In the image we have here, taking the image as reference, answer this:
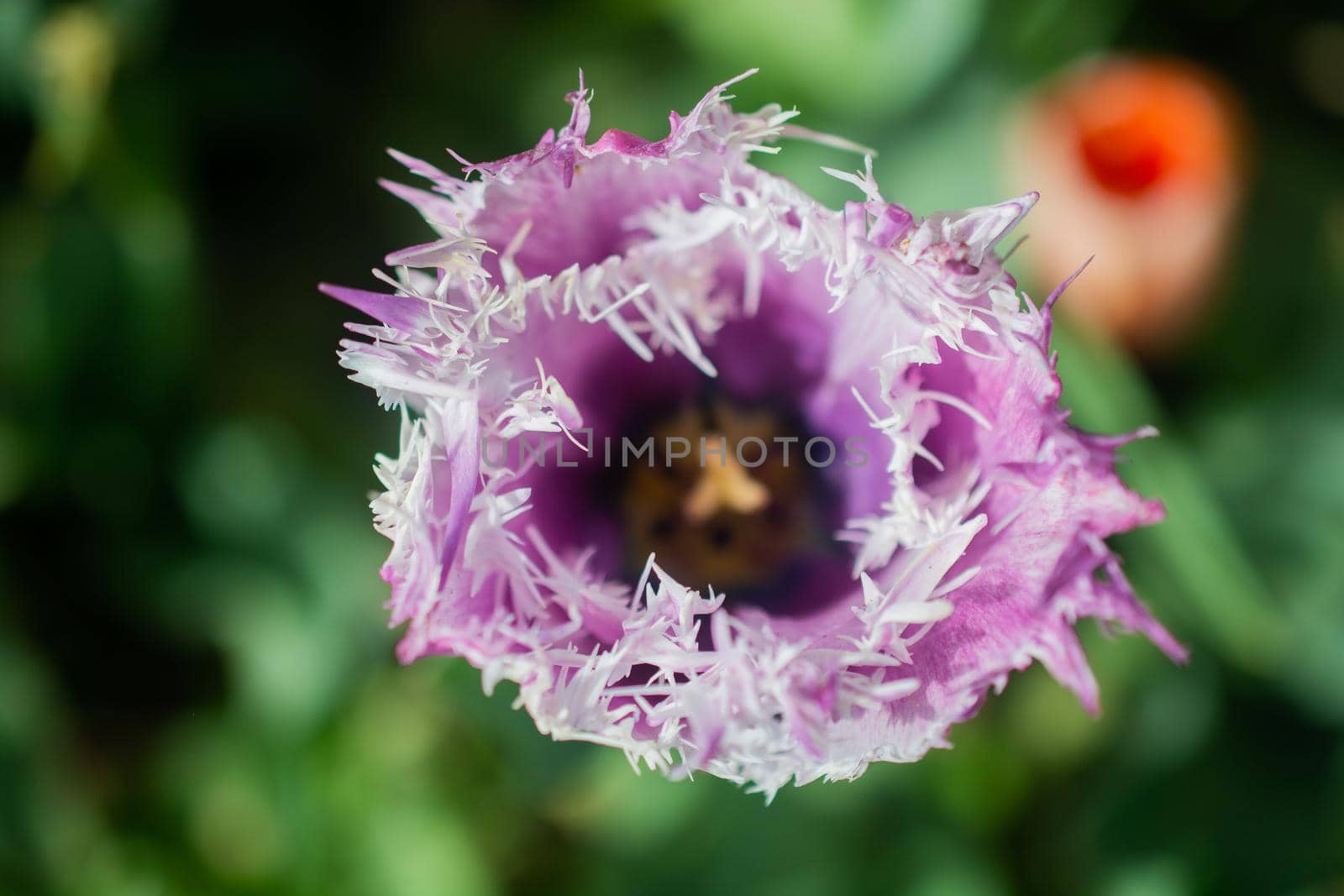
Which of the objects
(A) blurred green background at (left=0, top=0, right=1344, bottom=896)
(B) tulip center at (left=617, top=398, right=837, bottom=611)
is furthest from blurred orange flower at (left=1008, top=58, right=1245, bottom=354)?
(B) tulip center at (left=617, top=398, right=837, bottom=611)

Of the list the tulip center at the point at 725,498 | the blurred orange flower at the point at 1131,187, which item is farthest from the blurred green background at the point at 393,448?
the tulip center at the point at 725,498

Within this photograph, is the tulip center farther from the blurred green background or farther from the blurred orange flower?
the blurred orange flower

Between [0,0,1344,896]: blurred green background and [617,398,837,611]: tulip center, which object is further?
[0,0,1344,896]: blurred green background

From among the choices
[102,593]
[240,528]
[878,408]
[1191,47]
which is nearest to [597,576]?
[878,408]

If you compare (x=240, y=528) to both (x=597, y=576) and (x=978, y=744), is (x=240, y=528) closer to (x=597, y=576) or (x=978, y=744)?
(x=597, y=576)

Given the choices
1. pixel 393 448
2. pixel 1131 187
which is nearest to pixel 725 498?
pixel 393 448
